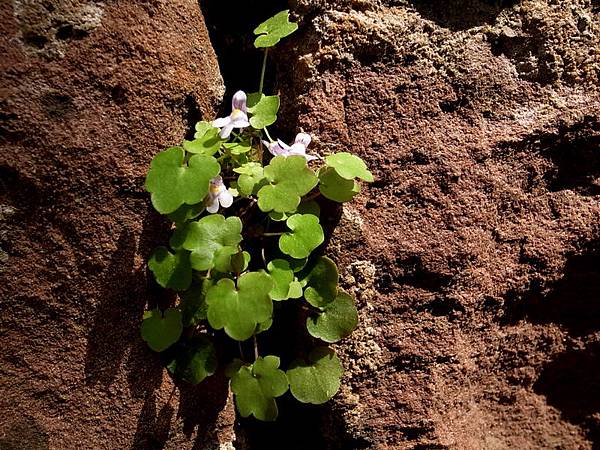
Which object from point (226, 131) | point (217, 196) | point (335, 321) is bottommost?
point (335, 321)

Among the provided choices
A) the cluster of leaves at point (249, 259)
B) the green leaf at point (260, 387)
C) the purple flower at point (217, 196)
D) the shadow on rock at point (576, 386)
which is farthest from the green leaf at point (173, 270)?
the shadow on rock at point (576, 386)

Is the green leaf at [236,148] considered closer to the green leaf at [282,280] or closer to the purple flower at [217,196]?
the purple flower at [217,196]

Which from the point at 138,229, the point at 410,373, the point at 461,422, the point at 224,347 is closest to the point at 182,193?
the point at 138,229

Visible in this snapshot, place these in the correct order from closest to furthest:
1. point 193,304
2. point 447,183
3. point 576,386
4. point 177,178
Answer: point 177,178 < point 193,304 < point 447,183 < point 576,386

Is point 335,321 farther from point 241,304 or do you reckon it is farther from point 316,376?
point 241,304

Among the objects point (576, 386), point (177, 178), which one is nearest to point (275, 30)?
point (177, 178)

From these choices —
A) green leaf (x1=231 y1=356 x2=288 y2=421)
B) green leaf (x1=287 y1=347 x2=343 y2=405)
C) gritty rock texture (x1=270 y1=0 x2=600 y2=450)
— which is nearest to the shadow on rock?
gritty rock texture (x1=270 y1=0 x2=600 y2=450)

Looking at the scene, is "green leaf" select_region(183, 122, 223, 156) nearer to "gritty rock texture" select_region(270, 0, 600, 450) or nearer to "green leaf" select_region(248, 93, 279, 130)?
"green leaf" select_region(248, 93, 279, 130)
